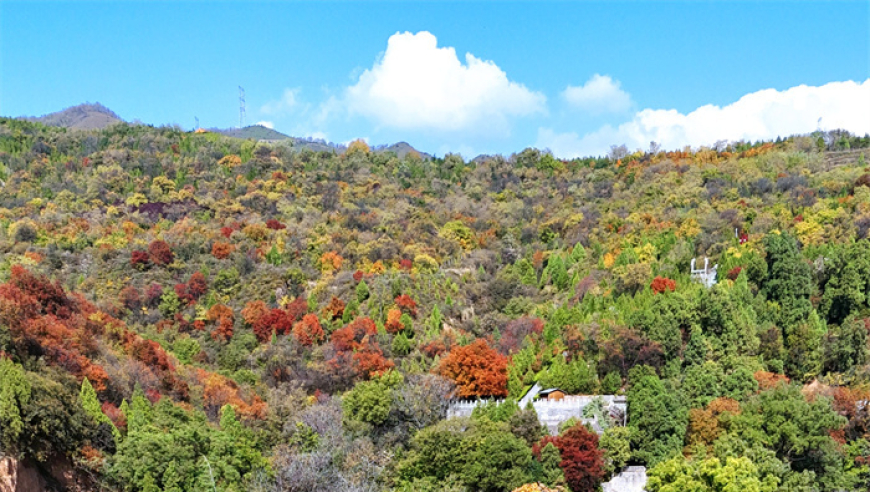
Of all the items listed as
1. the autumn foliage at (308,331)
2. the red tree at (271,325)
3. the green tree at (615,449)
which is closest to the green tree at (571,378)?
the green tree at (615,449)

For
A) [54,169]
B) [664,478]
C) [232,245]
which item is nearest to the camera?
[664,478]

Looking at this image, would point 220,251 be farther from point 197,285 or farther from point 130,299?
point 130,299

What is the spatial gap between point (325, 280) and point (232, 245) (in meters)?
8.74

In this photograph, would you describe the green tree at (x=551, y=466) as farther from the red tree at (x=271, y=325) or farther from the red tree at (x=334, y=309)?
the red tree at (x=271, y=325)

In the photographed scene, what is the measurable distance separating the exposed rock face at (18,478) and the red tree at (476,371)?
61.2ft

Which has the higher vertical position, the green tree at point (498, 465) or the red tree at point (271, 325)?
the red tree at point (271, 325)

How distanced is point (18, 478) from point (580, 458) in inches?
770

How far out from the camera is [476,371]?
39.0m

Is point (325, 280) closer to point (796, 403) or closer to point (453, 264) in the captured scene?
point (453, 264)

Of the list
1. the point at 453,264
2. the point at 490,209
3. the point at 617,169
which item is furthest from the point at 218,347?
the point at 617,169

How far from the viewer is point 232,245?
192 feet

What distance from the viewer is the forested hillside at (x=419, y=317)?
30.4 metres

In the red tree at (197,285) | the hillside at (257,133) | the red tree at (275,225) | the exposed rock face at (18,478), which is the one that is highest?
the hillside at (257,133)

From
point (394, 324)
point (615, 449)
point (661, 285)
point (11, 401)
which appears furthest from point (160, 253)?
point (615, 449)
